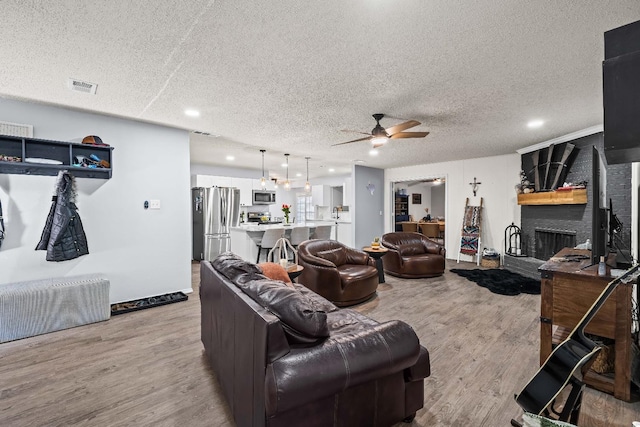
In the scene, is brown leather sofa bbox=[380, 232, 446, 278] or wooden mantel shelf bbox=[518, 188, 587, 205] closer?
wooden mantel shelf bbox=[518, 188, 587, 205]

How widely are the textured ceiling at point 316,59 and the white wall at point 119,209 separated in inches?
12.3

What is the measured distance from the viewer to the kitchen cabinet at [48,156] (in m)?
2.96

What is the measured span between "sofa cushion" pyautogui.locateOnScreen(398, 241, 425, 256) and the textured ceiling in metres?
2.26

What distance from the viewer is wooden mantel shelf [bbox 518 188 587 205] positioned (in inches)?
172

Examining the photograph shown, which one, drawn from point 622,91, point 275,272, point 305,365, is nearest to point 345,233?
point 275,272

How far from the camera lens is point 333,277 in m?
3.63

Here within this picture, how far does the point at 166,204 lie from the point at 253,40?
283 cm

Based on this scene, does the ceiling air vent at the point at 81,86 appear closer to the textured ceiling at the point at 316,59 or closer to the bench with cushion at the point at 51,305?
the textured ceiling at the point at 316,59

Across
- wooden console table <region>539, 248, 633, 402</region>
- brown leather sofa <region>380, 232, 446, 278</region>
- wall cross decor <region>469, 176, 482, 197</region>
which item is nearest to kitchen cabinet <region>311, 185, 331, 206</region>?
brown leather sofa <region>380, 232, 446, 278</region>

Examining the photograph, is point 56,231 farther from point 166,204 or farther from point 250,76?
point 250,76

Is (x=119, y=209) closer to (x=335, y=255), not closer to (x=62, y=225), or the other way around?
(x=62, y=225)

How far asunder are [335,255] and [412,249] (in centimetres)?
181

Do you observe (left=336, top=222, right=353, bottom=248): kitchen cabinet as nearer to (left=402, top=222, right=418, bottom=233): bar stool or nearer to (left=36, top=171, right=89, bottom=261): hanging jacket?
(left=402, top=222, right=418, bottom=233): bar stool

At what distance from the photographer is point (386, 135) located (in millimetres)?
3416
